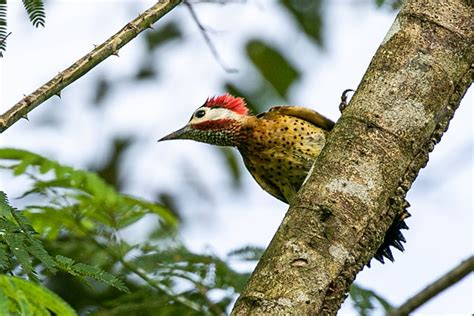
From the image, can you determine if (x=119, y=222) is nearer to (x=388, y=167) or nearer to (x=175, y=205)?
(x=388, y=167)

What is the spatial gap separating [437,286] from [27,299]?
2462 millimetres

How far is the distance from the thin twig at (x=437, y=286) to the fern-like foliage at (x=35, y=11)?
196cm

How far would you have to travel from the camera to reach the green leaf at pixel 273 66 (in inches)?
332

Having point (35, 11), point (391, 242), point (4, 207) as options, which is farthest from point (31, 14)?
point (391, 242)

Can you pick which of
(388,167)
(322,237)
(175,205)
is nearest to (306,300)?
(322,237)

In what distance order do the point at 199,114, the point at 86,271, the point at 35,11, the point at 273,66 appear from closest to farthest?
1. the point at 86,271
2. the point at 35,11
3. the point at 199,114
4. the point at 273,66

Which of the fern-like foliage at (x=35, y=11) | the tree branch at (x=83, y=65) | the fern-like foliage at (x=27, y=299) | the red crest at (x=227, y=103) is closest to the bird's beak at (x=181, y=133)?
the red crest at (x=227, y=103)

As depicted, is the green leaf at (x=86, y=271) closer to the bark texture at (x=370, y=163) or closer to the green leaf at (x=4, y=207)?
the green leaf at (x=4, y=207)

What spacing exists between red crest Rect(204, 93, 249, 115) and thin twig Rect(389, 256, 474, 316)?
184 cm

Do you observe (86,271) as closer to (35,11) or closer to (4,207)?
(4,207)

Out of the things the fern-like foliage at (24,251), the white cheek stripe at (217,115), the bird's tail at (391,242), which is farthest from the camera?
the white cheek stripe at (217,115)

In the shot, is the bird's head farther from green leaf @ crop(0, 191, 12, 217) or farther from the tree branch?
green leaf @ crop(0, 191, 12, 217)

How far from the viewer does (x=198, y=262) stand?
17.9 ft

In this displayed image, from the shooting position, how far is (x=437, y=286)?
14.3 feet
